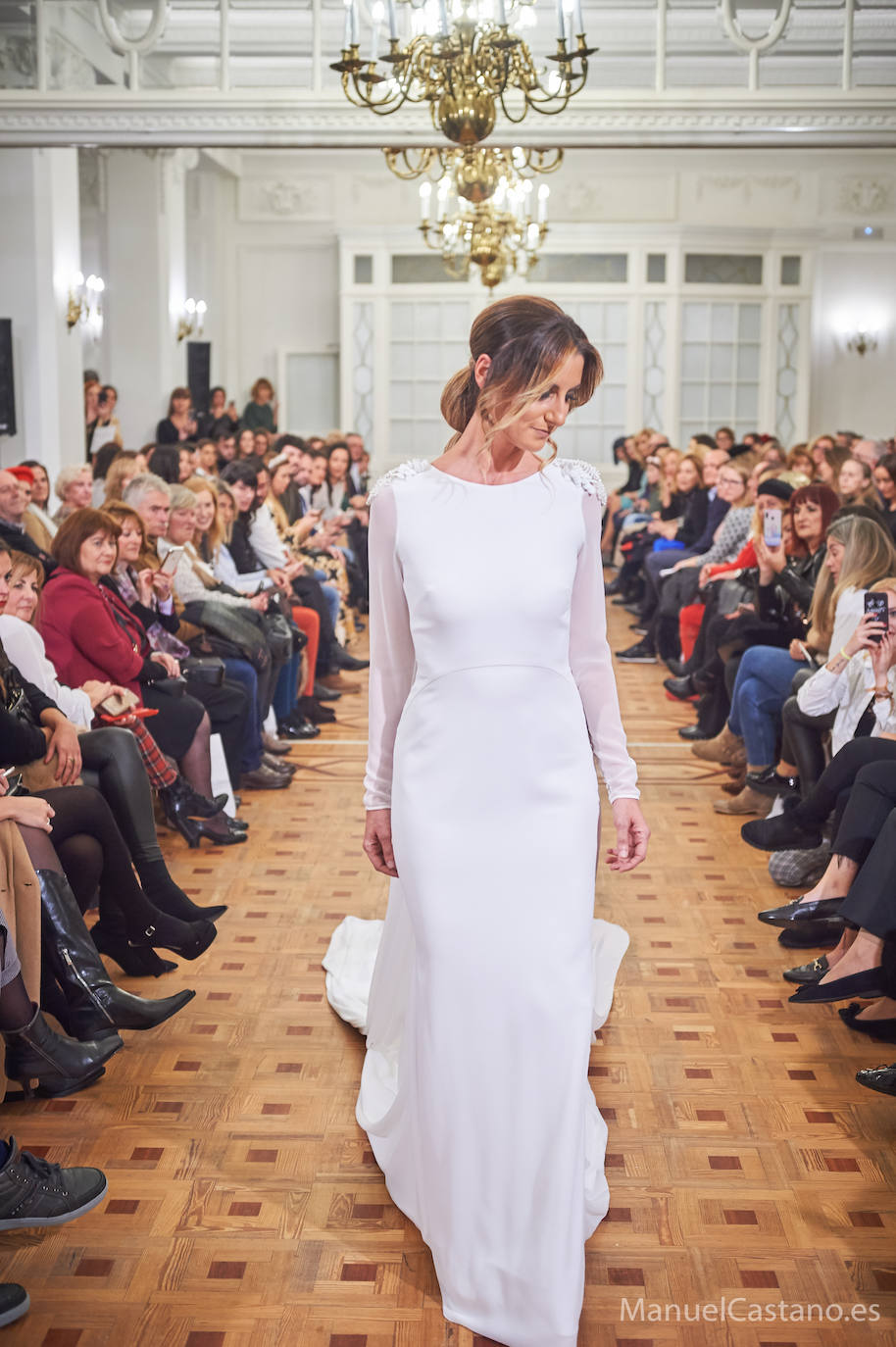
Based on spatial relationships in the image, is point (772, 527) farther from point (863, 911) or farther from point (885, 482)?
point (863, 911)

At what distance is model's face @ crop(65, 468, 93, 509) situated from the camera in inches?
261

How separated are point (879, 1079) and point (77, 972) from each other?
1.85 m

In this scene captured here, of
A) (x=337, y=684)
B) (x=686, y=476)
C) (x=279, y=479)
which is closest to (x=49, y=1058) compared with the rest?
(x=337, y=684)

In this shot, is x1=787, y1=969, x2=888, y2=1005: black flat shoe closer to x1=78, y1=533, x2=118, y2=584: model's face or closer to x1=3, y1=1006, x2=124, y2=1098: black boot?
x1=3, y1=1006, x2=124, y2=1098: black boot

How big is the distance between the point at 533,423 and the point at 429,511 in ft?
0.76

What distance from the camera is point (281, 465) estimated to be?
826cm

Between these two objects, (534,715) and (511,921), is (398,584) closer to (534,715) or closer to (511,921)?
(534,715)

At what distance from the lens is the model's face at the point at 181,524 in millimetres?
5965

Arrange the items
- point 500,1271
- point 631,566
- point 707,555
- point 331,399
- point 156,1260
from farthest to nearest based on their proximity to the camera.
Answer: point 331,399
point 631,566
point 707,555
point 156,1260
point 500,1271

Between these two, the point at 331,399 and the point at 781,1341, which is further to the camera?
the point at 331,399

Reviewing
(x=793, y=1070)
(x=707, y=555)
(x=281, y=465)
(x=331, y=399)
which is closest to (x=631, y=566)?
(x=707, y=555)

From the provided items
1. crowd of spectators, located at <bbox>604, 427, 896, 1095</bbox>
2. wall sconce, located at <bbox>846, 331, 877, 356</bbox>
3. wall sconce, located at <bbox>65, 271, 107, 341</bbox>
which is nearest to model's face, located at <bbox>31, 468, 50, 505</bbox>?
wall sconce, located at <bbox>65, 271, 107, 341</bbox>

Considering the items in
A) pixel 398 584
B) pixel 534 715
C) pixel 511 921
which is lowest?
pixel 511 921

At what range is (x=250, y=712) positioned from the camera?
5766mm
